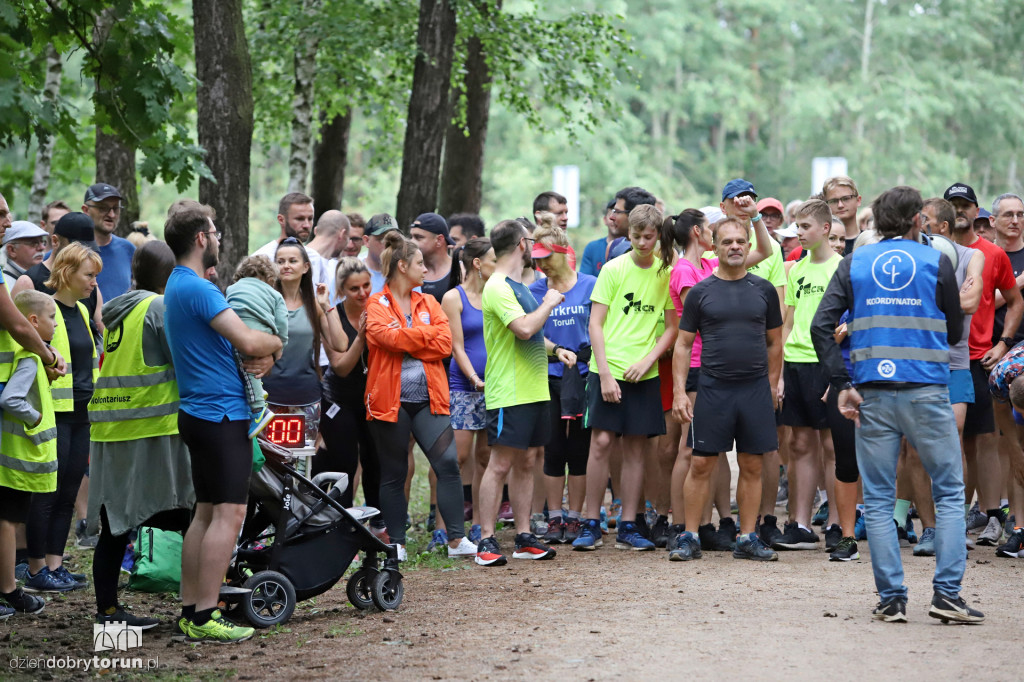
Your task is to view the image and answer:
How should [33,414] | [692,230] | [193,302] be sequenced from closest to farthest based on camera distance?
[193,302]
[33,414]
[692,230]

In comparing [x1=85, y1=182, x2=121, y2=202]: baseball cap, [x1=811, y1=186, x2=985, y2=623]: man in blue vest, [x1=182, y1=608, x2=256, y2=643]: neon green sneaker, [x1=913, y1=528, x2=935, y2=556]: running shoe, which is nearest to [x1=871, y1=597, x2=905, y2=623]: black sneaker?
[x1=811, y1=186, x2=985, y2=623]: man in blue vest

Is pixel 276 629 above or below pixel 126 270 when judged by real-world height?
below

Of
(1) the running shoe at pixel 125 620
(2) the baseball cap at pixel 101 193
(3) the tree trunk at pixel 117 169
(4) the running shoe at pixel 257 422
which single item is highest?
(3) the tree trunk at pixel 117 169

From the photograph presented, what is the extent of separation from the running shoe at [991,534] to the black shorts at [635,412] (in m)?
2.44

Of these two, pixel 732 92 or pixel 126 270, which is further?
pixel 732 92

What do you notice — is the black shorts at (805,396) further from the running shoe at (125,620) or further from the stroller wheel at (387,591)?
the running shoe at (125,620)

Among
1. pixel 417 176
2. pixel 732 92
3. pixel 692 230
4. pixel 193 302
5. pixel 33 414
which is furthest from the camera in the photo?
pixel 732 92

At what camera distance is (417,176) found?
15.3 m

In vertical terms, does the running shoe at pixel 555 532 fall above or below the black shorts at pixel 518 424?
below

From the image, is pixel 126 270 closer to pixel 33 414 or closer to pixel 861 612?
pixel 33 414

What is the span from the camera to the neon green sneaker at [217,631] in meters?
6.64

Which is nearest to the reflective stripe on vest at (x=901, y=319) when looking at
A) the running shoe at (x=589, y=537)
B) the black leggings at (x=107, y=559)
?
the running shoe at (x=589, y=537)

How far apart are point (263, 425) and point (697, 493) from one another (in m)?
3.19

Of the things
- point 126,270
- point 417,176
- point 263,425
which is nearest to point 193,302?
point 263,425
